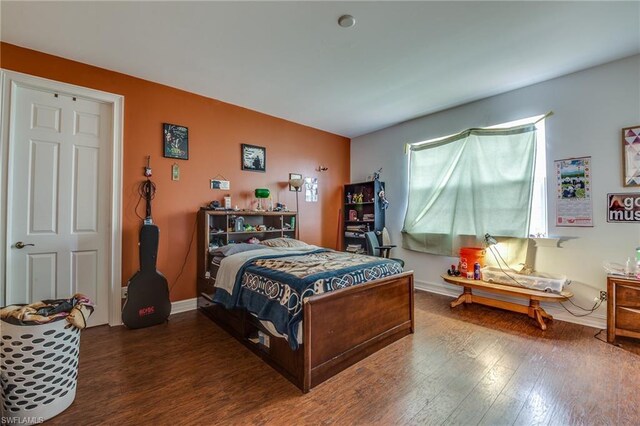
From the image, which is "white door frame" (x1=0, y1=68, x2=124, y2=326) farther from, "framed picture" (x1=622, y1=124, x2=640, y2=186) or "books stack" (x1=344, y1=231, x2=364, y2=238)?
"framed picture" (x1=622, y1=124, x2=640, y2=186)

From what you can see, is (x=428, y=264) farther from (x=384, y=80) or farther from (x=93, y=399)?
(x=93, y=399)

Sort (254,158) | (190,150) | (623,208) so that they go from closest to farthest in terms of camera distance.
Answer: (623,208), (190,150), (254,158)

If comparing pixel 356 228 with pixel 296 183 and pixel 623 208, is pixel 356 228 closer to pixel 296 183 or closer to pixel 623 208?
pixel 296 183

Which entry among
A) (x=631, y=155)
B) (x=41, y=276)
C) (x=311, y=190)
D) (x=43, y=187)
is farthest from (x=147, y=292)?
(x=631, y=155)

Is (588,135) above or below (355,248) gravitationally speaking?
above

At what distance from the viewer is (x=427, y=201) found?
4.34 meters

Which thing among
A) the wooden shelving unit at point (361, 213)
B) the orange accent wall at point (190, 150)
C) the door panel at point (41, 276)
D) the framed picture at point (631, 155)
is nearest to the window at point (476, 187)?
the wooden shelving unit at point (361, 213)

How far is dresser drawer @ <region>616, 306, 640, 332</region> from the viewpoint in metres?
2.43

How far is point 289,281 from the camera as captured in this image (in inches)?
78.7

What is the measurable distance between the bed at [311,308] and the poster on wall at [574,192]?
2.11 meters

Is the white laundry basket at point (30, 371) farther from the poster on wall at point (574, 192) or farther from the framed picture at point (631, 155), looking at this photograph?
the framed picture at point (631, 155)

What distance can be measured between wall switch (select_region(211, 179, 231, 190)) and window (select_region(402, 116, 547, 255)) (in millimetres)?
3038

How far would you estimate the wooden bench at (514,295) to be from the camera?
9.36 feet

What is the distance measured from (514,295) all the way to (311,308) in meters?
2.60
